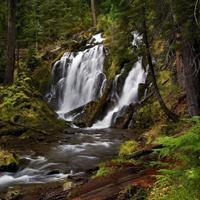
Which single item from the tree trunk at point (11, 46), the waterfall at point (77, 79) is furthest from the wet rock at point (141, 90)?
the tree trunk at point (11, 46)

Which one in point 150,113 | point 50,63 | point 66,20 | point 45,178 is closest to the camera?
point 45,178

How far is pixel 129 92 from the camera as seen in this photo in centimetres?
2172

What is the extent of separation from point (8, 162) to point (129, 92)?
10.8 meters

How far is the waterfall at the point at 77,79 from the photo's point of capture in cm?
2530

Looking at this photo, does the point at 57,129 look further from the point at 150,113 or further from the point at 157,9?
the point at 157,9

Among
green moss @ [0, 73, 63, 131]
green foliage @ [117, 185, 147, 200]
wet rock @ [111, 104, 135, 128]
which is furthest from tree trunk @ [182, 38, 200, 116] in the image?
green moss @ [0, 73, 63, 131]

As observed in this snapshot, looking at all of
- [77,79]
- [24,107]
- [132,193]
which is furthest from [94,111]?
[132,193]

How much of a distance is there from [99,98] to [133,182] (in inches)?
667

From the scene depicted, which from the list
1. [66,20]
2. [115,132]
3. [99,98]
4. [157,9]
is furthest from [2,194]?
[66,20]

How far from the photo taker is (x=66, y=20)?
3666 cm

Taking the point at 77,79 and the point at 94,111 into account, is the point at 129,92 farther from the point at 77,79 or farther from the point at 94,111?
the point at 77,79

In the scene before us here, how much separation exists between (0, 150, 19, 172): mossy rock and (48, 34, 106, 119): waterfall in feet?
39.4

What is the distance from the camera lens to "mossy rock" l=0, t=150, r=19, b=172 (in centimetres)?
1184

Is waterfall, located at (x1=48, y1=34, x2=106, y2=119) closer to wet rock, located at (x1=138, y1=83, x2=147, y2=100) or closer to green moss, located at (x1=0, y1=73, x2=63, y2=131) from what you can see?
wet rock, located at (x1=138, y1=83, x2=147, y2=100)
